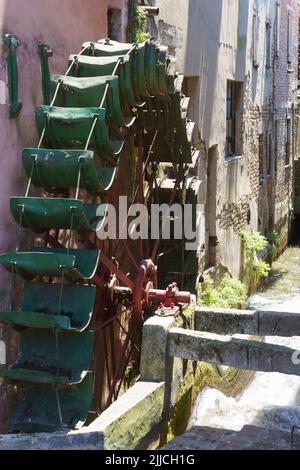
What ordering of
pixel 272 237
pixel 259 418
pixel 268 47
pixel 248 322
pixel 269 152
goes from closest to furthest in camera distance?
pixel 259 418 → pixel 248 322 → pixel 268 47 → pixel 272 237 → pixel 269 152

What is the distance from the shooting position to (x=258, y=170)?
1401 cm

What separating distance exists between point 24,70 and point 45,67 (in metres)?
0.24

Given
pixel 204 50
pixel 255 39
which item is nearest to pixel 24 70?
pixel 204 50

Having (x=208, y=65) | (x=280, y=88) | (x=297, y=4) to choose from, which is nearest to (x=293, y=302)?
(x=208, y=65)

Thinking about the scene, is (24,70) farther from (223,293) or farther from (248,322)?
(223,293)

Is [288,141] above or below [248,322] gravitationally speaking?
above

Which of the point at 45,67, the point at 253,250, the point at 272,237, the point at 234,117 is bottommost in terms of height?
the point at 253,250

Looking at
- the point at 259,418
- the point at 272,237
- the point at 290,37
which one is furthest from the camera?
the point at 290,37

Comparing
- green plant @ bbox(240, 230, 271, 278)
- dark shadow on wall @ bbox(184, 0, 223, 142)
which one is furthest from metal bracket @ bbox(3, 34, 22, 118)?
green plant @ bbox(240, 230, 271, 278)

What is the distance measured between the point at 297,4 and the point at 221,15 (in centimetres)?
860

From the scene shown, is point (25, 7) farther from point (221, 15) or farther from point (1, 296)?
point (221, 15)

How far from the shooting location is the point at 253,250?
40.9 ft

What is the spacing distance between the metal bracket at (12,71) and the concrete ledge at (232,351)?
2023mm

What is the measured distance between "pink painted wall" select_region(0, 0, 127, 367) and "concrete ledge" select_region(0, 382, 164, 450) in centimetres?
117
